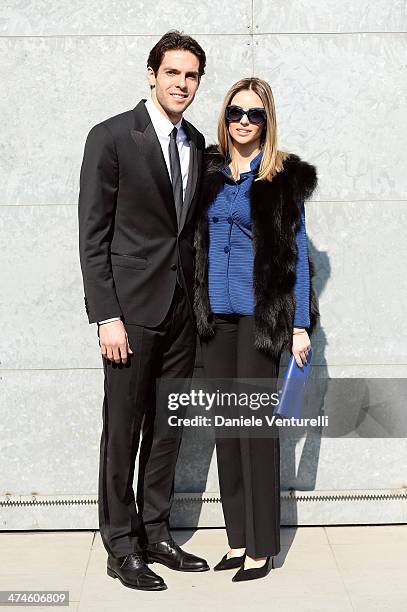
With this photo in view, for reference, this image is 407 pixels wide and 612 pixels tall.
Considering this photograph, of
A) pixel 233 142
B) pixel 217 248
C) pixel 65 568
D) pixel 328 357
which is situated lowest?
pixel 65 568

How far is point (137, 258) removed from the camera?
3.58m

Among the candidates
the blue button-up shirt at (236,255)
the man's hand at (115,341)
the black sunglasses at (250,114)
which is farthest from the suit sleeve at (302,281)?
the man's hand at (115,341)

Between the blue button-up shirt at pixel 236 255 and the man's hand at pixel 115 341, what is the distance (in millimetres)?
374

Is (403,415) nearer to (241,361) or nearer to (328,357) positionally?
(328,357)

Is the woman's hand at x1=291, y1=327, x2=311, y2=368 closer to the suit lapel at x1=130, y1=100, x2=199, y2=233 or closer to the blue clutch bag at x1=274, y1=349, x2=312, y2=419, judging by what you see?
the blue clutch bag at x1=274, y1=349, x2=312, y2=419

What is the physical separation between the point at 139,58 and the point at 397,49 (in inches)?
45.9

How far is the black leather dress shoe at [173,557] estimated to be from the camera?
3791mm

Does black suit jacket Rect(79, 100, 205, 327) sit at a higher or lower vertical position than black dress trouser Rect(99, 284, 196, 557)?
higher

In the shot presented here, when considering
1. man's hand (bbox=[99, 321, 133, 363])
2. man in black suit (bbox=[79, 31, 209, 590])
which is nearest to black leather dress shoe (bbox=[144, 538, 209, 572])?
man in black suit (bbox=[79, 31, 209, 590])

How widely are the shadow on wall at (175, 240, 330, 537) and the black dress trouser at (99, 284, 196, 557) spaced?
556 millimetres

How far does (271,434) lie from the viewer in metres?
3.69

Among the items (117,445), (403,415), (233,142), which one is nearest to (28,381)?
(117,445)

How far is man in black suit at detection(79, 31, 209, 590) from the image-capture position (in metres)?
3.52

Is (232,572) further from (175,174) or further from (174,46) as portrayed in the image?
(174,46)
